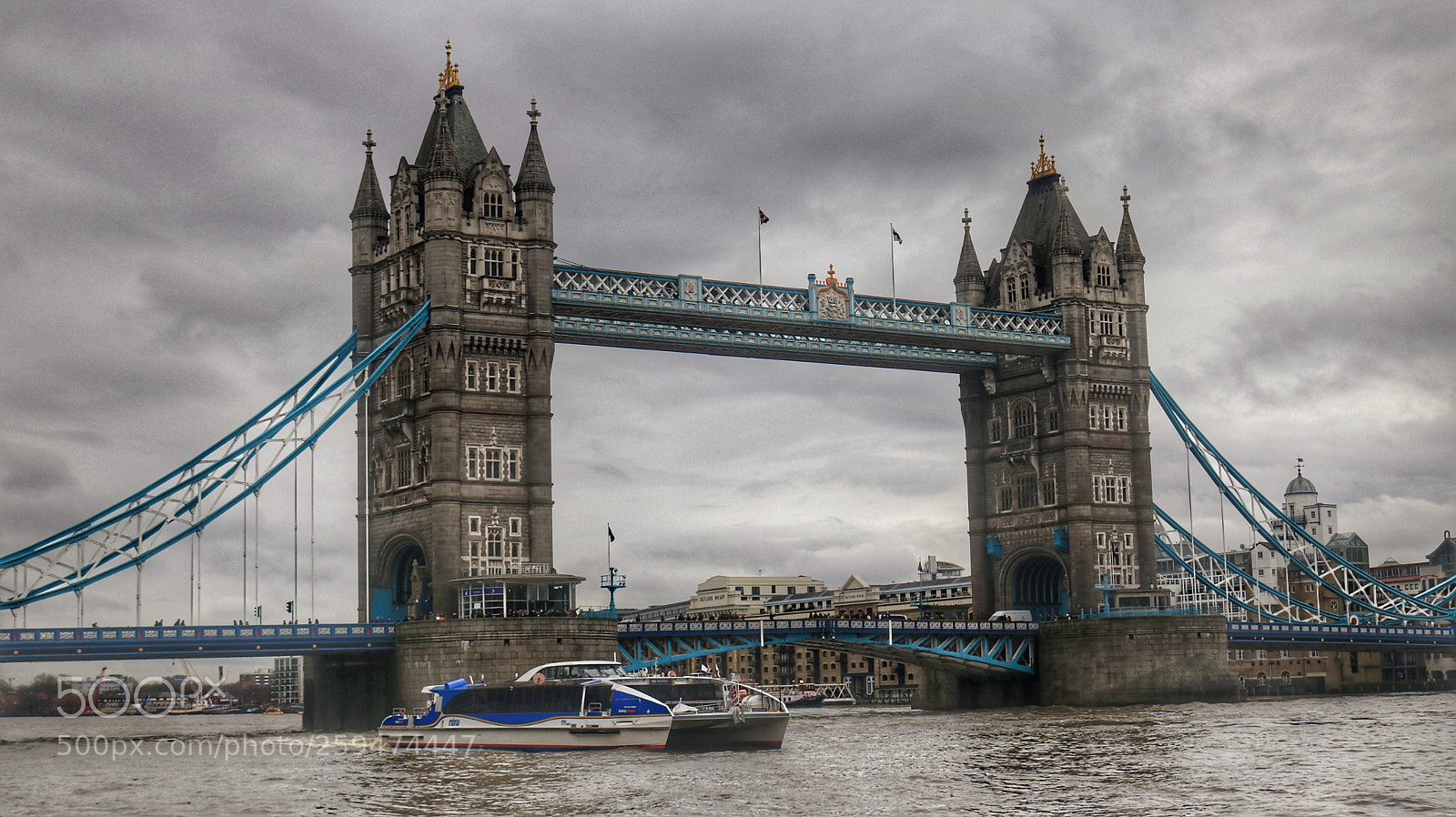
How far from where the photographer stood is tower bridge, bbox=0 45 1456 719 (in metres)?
87.1

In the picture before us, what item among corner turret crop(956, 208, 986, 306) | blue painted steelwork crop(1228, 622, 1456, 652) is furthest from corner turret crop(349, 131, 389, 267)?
blue painted steelwork crop(1228, 622, 1456, 652)

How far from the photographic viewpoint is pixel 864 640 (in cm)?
10219

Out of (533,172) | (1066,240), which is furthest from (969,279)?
(533,172)

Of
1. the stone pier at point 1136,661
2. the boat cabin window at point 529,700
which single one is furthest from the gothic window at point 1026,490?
the boat cabin window at point 529,700

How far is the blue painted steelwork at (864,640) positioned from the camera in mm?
93562

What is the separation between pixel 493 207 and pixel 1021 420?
142 ft

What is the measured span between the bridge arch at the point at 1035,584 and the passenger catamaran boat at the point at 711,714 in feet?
161

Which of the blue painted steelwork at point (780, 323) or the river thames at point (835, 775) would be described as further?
the blue painted steelwork at point (780, 323)

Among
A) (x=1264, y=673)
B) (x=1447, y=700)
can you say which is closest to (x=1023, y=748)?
(x=1447, y=700)

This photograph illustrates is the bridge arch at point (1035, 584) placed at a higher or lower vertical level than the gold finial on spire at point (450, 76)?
lower

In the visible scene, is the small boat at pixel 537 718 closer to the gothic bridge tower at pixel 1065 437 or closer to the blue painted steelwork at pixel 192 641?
the blue painted steelwork at pixel 192 641

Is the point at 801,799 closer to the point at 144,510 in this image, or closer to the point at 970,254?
the point at 144,510

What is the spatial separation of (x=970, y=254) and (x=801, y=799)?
77369mm

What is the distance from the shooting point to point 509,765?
201ft
